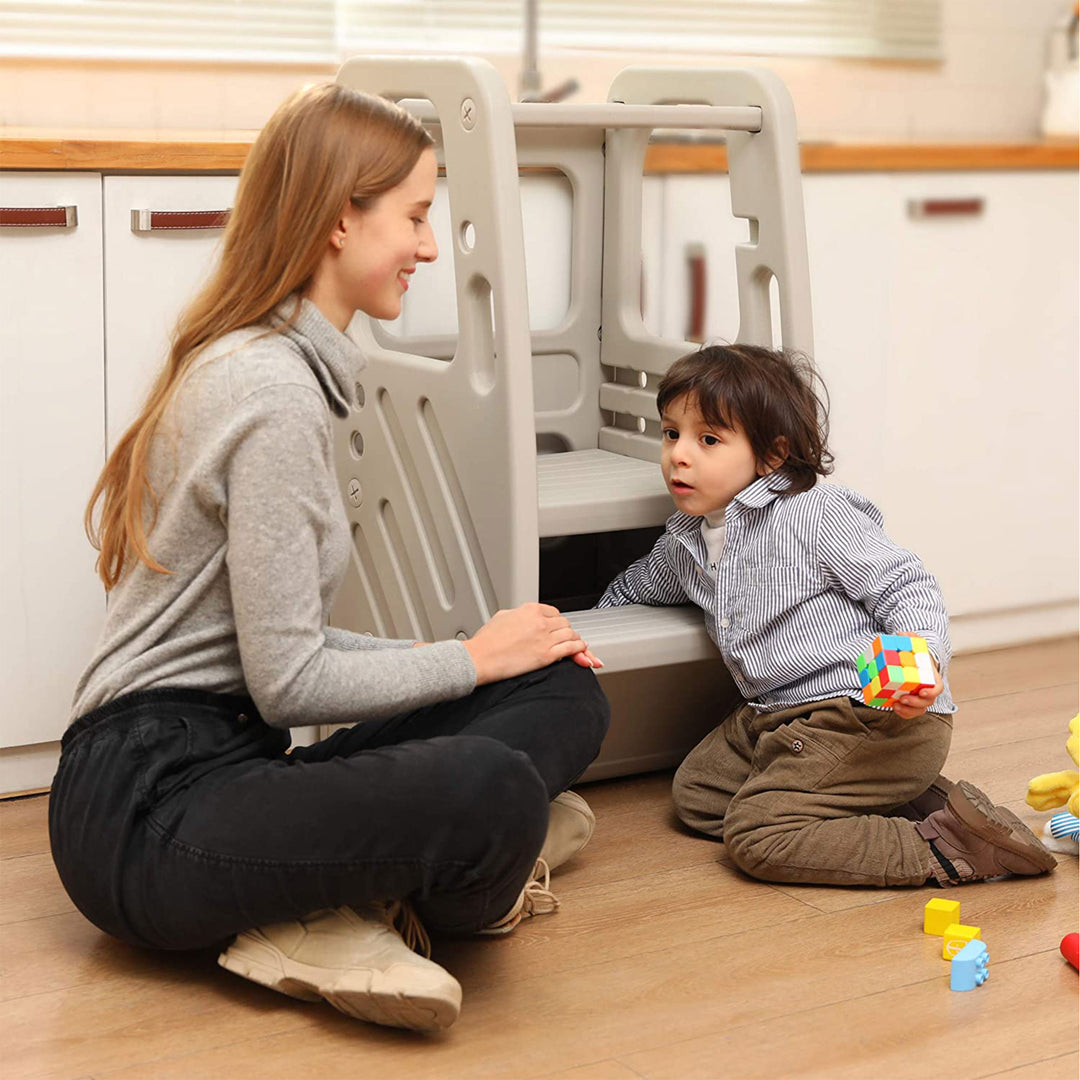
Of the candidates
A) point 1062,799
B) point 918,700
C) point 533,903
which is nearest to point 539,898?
point 533,903

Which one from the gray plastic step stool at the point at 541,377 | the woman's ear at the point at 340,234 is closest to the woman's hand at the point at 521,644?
the gray plastic step stool at the point at 541,377

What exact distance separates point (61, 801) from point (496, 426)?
53cm

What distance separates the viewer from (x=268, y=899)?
46.4 inches

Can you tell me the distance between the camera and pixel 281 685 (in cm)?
119

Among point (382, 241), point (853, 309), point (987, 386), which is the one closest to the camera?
point (382, 241)

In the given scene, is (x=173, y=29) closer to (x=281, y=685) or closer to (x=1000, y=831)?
(x=281, y=685)

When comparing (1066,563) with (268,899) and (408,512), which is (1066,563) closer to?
(408,512)

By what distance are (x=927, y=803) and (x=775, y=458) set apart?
0.39 m

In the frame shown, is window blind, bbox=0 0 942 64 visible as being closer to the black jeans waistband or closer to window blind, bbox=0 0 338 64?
window blind, bbox=0 0 338 64

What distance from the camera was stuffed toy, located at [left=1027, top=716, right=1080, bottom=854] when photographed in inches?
62.1

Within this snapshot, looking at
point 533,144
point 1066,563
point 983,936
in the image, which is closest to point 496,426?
point 533,144

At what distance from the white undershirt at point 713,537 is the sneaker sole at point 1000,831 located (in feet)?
1.09

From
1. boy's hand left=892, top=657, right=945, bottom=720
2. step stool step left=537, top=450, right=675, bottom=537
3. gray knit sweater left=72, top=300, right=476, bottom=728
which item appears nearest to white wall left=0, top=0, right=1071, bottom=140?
step stool step left=537, top=450, right=675, bottom=537

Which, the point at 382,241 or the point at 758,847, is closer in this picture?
the point at 382,241
